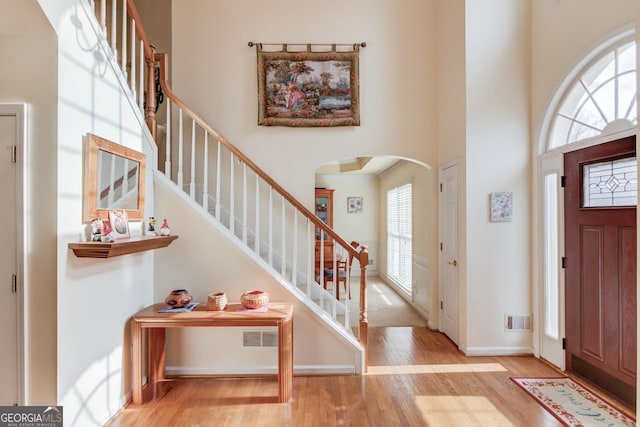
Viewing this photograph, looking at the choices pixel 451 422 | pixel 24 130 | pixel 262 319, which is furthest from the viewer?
pixel 262 319

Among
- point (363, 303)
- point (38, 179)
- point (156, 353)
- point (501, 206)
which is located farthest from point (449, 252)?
point (38, 179)

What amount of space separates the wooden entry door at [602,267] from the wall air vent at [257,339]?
2714 millimetres

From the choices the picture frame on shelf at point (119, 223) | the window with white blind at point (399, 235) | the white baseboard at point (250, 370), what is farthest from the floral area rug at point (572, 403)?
the picture frame on shelf at point (119, 223)

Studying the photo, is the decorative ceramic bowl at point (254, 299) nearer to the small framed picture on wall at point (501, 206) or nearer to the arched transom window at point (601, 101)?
the small framed picture on wall at point (501, 206)

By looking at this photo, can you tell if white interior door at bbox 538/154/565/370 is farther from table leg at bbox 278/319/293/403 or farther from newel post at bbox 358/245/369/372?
table leg at bbox 278/319/293/403

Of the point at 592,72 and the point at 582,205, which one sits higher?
the point at 592,72

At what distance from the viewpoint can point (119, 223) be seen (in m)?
2.33

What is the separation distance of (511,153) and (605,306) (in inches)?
63.6

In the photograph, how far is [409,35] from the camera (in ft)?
13.3

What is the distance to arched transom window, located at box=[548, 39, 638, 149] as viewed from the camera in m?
2.51

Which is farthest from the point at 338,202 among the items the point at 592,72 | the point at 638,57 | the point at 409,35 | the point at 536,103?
the point at 638,57

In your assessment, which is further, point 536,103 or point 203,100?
point 203,100

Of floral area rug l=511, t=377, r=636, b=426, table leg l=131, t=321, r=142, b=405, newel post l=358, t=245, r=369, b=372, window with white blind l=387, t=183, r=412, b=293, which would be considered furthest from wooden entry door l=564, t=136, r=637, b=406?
table leg l=131, t=321, r=142, b=405

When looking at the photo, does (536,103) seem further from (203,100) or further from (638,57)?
(203,100)
